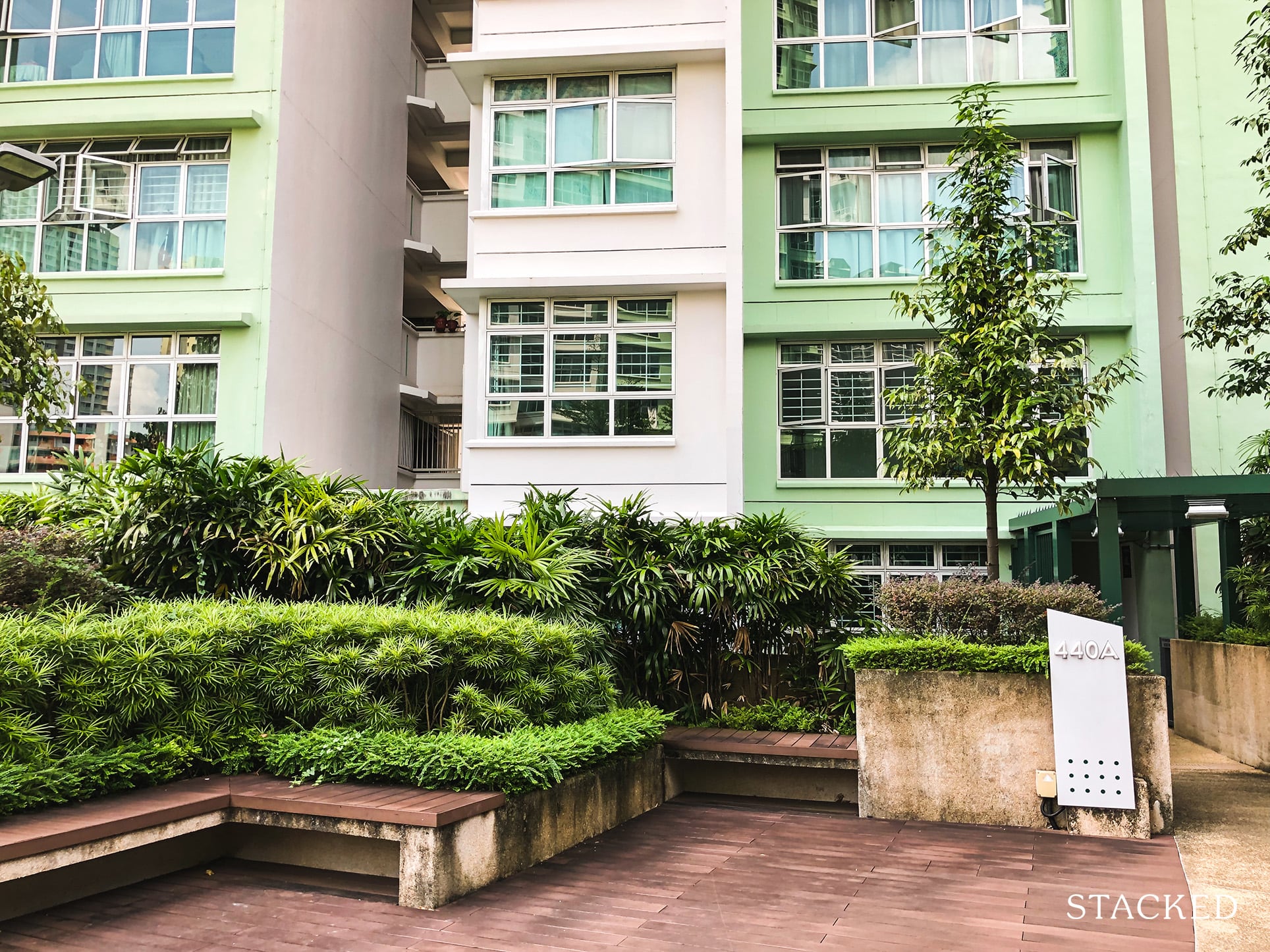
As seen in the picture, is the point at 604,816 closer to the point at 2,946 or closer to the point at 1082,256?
the point at 2,946

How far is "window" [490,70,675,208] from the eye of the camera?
13672 mm

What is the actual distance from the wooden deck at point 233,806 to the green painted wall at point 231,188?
28.9ft

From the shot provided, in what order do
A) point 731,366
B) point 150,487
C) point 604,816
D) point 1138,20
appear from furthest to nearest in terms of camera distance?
point 1138,20, point 731,366, point 150,487, point 604,816

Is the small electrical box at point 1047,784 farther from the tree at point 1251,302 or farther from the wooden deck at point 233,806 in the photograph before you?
the tree at point 1251,302

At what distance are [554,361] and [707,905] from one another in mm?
8855

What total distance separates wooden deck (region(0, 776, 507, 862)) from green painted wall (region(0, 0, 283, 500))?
8.81 metres

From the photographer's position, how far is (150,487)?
29.2ft

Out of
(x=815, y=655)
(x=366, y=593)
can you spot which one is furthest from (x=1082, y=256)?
(x=366, y=593)

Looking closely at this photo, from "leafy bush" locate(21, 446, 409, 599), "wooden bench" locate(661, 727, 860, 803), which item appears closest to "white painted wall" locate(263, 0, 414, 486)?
"leafy bush" locate(21, 446, 409, 599)

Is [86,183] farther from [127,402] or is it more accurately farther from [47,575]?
[47,575]

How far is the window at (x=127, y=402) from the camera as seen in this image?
1444cm

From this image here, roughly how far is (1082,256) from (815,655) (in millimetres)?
8759

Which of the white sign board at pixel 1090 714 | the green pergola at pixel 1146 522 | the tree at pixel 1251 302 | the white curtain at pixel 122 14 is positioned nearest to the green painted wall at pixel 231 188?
the white curtain at pixel 122 14

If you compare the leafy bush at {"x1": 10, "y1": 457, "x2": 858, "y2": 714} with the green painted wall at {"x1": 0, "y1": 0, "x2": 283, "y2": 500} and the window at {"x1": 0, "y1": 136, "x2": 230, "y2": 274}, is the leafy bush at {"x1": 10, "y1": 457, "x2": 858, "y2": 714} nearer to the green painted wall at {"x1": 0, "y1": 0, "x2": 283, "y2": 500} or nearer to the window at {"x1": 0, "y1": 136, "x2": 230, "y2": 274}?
the green painted wall at {"x1": 0, "y1": 0, "x2": 283, "y2": 500}
